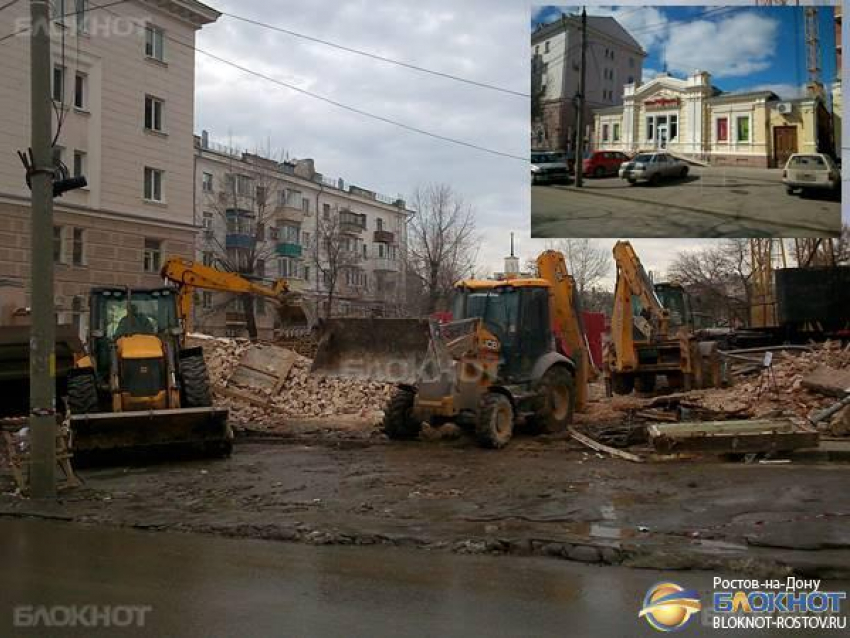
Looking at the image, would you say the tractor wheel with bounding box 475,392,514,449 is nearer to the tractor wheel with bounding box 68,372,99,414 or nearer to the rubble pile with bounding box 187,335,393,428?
the rubble pile with bounding box 187,335,393,428

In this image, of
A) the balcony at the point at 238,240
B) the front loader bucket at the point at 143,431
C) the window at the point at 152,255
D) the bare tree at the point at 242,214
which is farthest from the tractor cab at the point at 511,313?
the balcony at the point at 238,240

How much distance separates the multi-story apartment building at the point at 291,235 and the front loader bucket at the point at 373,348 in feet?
79.9

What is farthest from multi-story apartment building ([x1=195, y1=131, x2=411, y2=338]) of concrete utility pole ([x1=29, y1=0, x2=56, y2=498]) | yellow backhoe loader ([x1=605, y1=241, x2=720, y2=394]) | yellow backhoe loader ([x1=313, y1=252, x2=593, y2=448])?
concrete utility pole ([x1=29, y1=0, x2=56, y2=498])

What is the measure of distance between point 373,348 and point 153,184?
2062 centimetres

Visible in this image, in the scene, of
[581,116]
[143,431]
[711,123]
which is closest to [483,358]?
[143,431]

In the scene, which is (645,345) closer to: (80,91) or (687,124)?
(687,124)

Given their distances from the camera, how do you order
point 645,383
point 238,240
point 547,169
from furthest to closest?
point 238,240 → point 547,169 → point 645,383

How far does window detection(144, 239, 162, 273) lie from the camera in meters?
34.3

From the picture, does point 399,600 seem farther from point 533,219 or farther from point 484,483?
point 533,219

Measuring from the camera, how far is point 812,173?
3058 cm

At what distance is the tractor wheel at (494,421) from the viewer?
14359 millimetres

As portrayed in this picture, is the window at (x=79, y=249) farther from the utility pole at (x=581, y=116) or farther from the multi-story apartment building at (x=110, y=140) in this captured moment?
the utility pole at (x=581, y=116)

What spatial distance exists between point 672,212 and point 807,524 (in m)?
23.5

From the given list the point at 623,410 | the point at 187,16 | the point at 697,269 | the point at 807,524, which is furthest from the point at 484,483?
the point at 697,269
